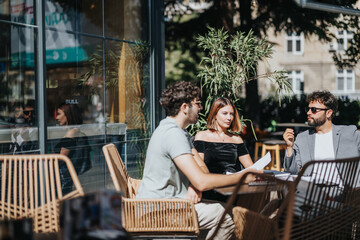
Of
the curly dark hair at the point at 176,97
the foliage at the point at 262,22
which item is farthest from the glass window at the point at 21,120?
the foliage at the point at 262,22

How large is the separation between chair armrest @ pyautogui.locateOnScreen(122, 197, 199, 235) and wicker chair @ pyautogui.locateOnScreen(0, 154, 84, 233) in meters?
0.44

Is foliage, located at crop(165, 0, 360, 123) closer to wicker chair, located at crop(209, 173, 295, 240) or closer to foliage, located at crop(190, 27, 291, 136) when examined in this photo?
foliage, located at crop(190, 27, 291, 136)

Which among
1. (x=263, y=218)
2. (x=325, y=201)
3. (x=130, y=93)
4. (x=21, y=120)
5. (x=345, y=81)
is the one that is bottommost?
(x=263, y=218)

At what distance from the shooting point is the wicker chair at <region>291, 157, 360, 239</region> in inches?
100.0

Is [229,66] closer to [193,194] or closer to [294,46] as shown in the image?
[193,194]

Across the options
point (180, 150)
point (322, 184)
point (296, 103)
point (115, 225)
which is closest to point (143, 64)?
point (180, 150)

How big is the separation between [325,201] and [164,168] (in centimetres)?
109

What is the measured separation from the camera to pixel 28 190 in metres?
3.04

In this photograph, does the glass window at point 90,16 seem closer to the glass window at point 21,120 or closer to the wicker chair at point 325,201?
the glass window at point 21,120

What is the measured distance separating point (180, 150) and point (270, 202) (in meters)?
0.70

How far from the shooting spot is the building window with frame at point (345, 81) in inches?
1479

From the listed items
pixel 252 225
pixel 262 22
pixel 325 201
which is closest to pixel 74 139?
pixel 252 225

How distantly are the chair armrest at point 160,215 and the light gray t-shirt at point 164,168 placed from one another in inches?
5.1

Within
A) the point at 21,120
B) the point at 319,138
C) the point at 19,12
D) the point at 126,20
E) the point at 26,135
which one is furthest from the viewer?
the point at 126,20
